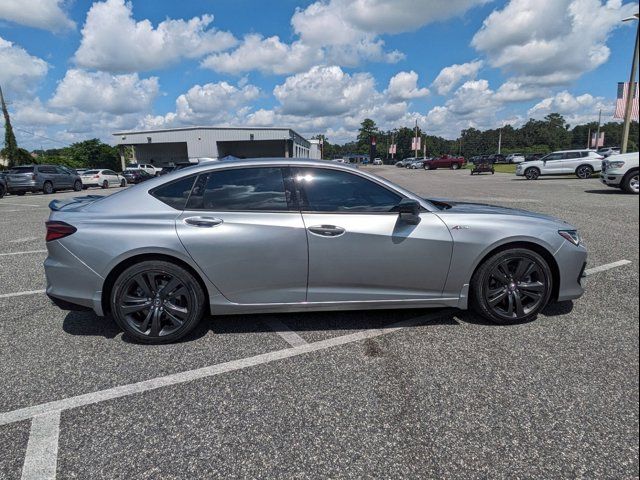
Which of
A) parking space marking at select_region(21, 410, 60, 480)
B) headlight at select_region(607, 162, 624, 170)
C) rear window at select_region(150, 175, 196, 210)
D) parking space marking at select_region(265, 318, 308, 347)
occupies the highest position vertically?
headlight at select_region(607, 162, 624, 170)

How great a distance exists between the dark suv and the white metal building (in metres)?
28.6

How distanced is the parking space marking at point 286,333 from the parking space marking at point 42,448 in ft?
5.27

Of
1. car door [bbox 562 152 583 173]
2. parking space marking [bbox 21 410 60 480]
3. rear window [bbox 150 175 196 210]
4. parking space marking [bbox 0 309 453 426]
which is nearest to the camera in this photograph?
parking space marking [bbox 21 410 60 480]

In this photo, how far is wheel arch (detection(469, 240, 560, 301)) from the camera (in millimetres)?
3234

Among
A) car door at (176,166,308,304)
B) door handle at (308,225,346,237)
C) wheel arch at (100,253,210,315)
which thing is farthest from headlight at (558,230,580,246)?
wheel arch at (100,253,210,315)

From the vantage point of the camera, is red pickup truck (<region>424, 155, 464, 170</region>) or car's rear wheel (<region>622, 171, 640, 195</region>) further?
red pickup truck (<region>424, 155, 464, 170</region>)

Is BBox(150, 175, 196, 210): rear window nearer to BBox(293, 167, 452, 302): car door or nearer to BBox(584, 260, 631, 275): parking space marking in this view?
BBox(293, 167, 452, 302): car door

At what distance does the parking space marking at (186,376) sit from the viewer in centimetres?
233

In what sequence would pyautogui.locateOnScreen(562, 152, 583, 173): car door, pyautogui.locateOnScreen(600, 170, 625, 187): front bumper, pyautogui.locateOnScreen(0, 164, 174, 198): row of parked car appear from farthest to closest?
1. pyautogui.locateOnScreen(562, 152, 583, 173): car door
2. pyautogui.locateOnScreen(0, 164, 174, 198): row of parked car
3. pyautogui.locateOnScreen(600, 170, 625, 187): front bumper

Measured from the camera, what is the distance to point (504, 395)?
2.38m

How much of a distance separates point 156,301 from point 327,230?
1503 mm

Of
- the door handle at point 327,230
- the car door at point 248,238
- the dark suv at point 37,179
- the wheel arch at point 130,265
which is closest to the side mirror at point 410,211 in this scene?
the door handle at point 327,230

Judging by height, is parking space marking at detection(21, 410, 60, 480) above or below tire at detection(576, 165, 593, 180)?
below

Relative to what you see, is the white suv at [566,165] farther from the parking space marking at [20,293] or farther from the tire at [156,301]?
the parking space marking at [20,293]
